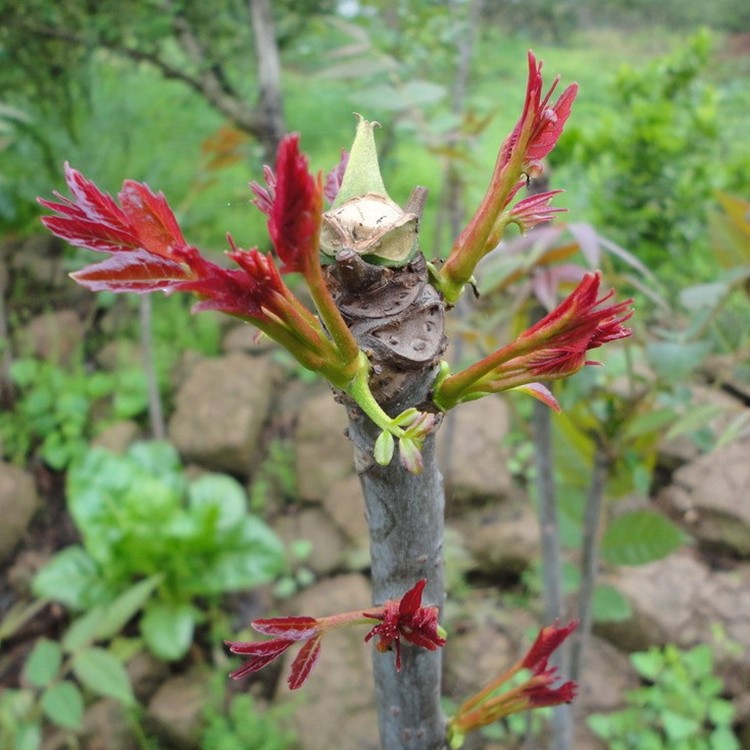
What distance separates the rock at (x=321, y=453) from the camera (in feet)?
7.85

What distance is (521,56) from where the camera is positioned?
5.14m

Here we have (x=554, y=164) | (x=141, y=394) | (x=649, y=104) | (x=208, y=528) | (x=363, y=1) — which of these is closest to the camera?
(x=554, y=164)

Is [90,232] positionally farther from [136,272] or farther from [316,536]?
[316,536]

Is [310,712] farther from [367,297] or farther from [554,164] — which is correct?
[367,297]

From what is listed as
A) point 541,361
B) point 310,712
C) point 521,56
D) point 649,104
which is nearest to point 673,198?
point 649,104

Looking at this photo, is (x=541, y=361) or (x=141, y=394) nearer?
(x=541, y=361)

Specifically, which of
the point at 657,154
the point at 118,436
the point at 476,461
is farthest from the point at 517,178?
the point at 118,436

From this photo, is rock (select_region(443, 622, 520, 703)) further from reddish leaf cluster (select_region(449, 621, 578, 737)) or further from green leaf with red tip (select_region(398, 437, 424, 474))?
green leaf with red tip (select_region(398, 437, 424, 474))

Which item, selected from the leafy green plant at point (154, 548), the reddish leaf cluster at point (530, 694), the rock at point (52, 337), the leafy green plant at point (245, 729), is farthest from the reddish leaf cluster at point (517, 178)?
the rock at point (52, 337)

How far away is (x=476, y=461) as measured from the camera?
2.33m

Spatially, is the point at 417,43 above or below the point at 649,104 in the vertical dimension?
above

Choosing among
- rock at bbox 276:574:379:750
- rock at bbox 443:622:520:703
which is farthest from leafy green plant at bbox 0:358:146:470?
rock at bbox 443:622:520:703

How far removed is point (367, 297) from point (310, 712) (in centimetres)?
167

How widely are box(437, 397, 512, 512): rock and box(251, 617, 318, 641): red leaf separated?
1776 millimetres
